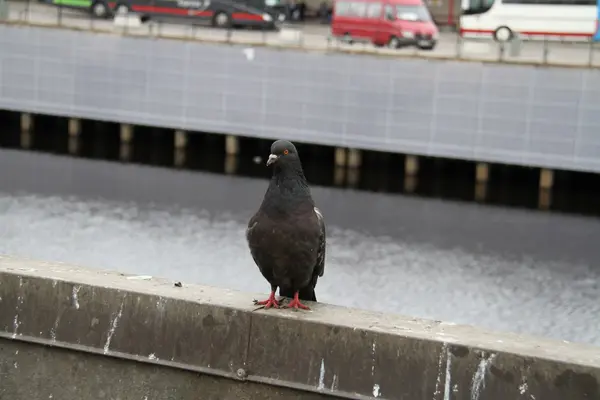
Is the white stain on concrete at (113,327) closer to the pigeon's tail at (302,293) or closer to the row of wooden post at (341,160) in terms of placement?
the pigeon's tail at (302,293)

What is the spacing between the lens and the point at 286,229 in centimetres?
622

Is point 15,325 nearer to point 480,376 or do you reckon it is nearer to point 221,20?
point 480,376

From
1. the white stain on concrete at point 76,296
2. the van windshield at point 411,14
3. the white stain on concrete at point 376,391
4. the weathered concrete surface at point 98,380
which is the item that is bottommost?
the weathered concrete surface at point 98,380

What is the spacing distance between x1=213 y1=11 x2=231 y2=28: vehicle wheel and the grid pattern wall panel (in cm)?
164

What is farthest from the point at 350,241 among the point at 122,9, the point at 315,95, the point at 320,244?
the point at 320,244

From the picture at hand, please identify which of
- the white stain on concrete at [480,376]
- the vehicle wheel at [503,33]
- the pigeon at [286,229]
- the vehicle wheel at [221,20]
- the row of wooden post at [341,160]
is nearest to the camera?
the white stain on concrete at [480,376]

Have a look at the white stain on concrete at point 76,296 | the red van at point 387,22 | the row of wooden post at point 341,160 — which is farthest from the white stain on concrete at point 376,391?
the red van at point 387,22

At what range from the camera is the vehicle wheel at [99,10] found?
3362 cm

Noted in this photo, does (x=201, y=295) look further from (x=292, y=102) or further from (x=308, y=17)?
(x=308, y=17)

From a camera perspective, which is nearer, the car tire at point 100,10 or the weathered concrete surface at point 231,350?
the weathered concrete surface at point 231,350

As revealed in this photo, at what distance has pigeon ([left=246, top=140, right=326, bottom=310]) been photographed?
20.4ft

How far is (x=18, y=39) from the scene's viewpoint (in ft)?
108

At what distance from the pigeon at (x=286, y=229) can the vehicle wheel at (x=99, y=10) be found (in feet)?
93.7

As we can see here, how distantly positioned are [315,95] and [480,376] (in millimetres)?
24797
